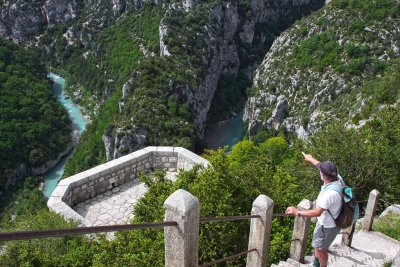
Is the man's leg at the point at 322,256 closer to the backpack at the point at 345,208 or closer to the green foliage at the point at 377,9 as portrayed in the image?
the backpack at the point at 345,208

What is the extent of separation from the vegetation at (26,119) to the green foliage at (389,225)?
63.0m

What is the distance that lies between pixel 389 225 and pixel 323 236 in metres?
3.19

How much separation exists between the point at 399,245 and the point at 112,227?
19.7 feet

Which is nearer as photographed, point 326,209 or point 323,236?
point 326,209

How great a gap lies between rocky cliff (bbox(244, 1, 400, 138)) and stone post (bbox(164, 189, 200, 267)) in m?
33.8

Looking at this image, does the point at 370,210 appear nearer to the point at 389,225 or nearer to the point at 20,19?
the point at 389,225

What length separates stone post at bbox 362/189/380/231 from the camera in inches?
306

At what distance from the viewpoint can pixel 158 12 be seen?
81.4 meters

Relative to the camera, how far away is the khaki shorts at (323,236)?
6.05 m

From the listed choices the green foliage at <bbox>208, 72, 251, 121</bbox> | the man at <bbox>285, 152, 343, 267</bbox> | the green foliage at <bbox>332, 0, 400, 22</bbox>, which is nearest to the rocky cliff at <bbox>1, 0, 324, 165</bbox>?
the green foliage at <bbox>208, 72, 251, 121</bbox>

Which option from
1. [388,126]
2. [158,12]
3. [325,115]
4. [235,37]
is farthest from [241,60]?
[388,126]

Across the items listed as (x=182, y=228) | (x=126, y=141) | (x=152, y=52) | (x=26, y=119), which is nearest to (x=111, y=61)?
(x=152, y=52)

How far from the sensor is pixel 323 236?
6.11m

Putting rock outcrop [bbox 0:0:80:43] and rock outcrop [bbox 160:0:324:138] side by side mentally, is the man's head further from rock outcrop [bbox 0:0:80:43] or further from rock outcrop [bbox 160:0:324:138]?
rock outcrop [bbox 0:0:80:43]
